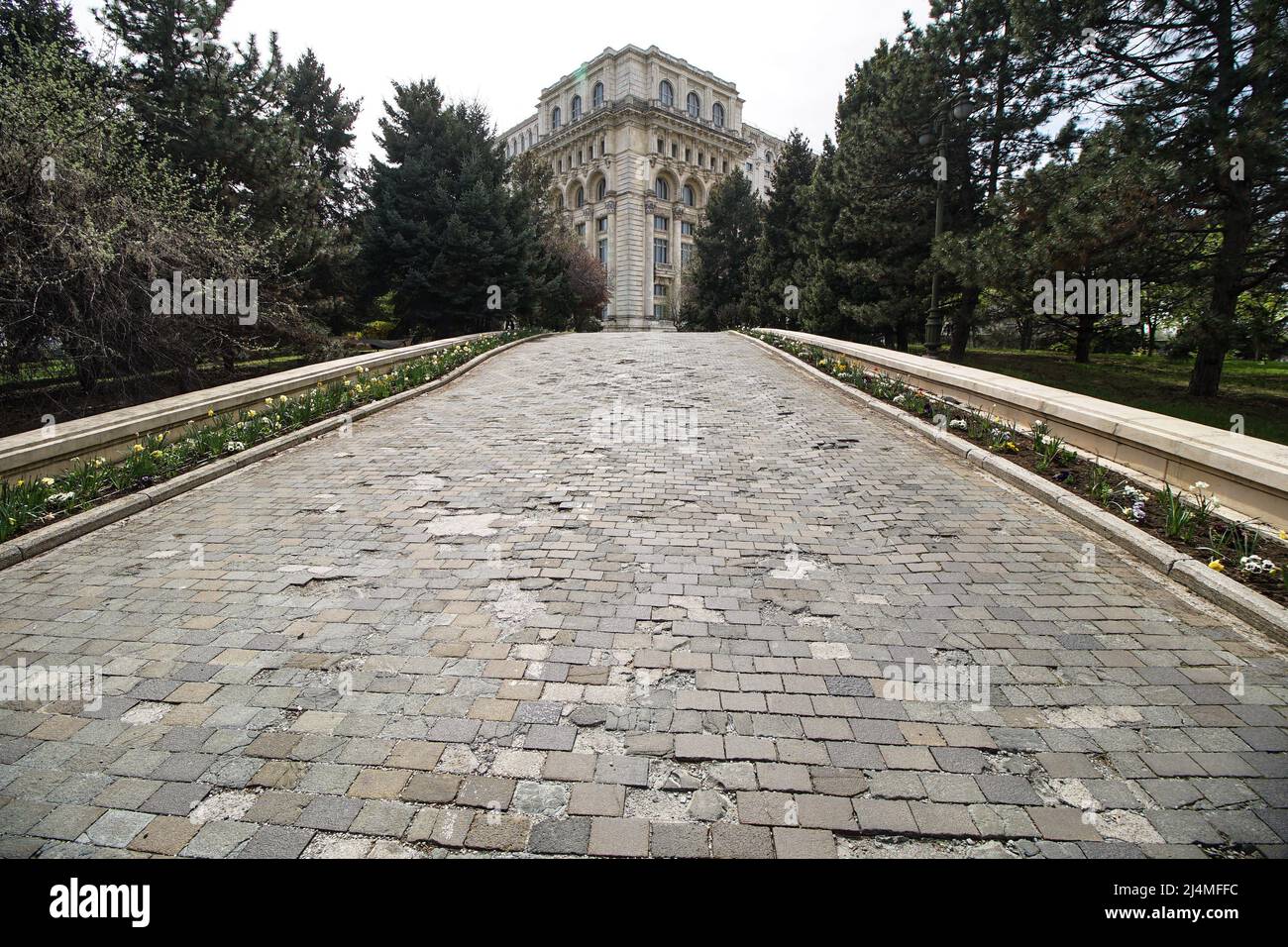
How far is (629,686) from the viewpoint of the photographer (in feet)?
10.2

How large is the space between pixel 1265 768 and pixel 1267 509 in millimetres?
3143

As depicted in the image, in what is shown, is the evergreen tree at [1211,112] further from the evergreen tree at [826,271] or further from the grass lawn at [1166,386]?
the evergreen tree at [826,271]

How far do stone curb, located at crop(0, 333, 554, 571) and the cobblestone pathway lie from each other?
0.24 metres

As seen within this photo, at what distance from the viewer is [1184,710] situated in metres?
2.92

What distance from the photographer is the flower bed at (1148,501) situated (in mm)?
4141

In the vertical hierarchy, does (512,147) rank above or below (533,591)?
above

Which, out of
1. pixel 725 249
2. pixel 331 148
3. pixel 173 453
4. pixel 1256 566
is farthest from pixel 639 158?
pixel 1256 566

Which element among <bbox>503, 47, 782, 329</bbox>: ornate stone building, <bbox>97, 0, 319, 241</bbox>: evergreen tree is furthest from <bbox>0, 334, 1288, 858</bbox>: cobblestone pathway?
<bbox>503, 47, 782, 329</bbox>: ornate stone building

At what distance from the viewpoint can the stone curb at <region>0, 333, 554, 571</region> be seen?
4863mm

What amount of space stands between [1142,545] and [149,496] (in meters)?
9.06

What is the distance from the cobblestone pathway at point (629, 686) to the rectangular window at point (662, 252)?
62.9 meters

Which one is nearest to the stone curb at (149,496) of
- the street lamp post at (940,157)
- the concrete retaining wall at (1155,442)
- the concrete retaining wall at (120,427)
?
the concrete retaining wall at (120,427)

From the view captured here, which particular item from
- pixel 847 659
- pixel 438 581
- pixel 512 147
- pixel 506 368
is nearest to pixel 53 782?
pixel 438 581

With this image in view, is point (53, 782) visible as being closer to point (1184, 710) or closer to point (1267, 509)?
point (1184, 710)
